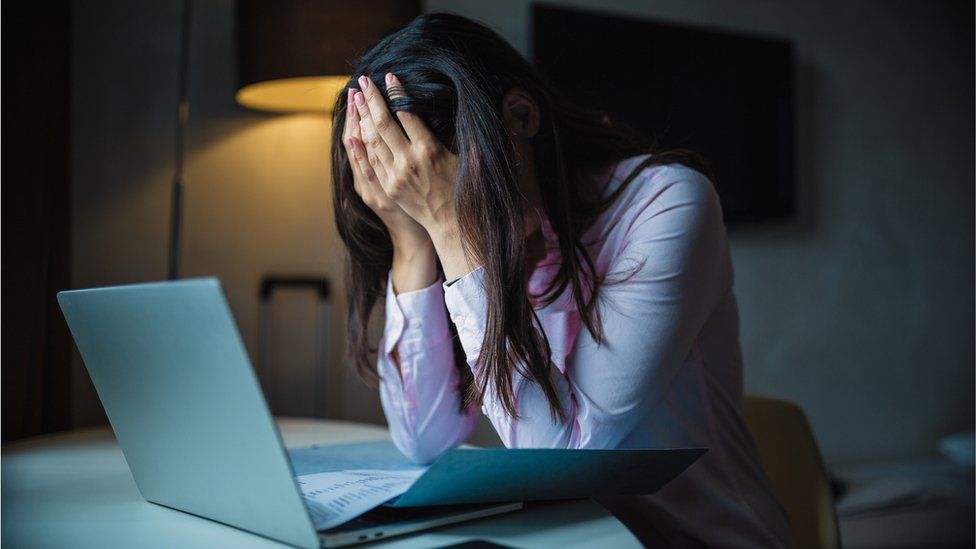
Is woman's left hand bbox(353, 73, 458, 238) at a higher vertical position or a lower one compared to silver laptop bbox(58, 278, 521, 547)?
higher

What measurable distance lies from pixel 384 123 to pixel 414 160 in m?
0.04

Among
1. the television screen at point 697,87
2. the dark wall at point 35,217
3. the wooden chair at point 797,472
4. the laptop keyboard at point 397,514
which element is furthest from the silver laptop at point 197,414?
the television screen at point 697,87

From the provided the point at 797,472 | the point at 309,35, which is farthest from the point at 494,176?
the point at 309,35

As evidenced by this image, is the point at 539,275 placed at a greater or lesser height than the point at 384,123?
lesser

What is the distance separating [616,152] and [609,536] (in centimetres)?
48

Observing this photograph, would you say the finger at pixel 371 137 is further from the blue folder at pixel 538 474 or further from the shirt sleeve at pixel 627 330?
the blue folder at pixel 538 474

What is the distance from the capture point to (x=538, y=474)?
547 millimetres

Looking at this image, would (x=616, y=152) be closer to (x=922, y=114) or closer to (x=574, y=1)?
(x=574, y=1)

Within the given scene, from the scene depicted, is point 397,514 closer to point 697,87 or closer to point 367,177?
point 367,177

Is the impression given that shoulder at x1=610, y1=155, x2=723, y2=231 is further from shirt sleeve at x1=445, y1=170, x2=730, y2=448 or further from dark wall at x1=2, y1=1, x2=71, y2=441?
dark wall at x1=2, y1=1, x2=71, y2=441

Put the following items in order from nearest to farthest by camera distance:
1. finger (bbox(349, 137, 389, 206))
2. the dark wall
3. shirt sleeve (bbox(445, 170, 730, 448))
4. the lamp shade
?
shirt sleeve (bbox(445, 170, 730, 448)), finger (bbox(349, 137, 389, 206)), the dark wall, the lamp shade

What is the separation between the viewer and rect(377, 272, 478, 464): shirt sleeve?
869mm

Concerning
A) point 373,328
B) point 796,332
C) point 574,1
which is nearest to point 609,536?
point 373,328

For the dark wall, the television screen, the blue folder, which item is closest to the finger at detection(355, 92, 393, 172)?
the blue folder
